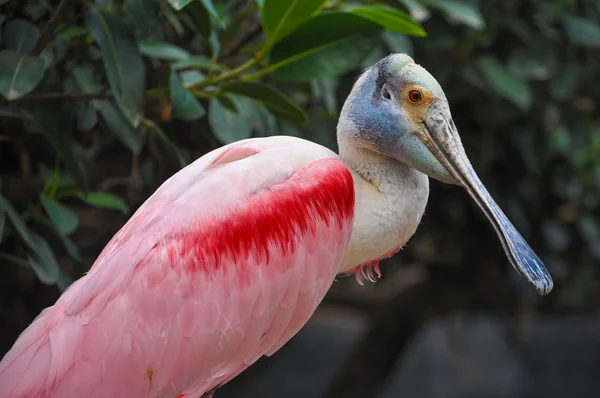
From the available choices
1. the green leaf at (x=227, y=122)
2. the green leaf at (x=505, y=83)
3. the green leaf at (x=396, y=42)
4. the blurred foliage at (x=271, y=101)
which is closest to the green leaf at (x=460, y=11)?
the blurred foliage at (x=271, y=101)

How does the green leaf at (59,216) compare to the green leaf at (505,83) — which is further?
the green leaf at (505,83)

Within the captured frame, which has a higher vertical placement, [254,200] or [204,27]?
[204,27]

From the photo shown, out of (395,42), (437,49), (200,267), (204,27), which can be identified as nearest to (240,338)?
(200,267)

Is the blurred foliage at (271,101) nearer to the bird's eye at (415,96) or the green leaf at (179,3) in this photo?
the green leaf at (179,3)

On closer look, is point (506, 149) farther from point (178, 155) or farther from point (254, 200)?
point (254, 200)

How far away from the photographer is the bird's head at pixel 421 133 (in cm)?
216

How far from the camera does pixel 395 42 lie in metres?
3.31

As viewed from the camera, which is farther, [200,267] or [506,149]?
[506,149]

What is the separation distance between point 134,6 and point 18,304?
5.51 feet

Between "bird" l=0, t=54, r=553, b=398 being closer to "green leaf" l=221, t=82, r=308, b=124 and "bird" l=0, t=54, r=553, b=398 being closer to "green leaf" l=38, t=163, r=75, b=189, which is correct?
"green leaf" l=221, t=82, r=308, b=124

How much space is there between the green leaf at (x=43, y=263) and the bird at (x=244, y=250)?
0.98 ft

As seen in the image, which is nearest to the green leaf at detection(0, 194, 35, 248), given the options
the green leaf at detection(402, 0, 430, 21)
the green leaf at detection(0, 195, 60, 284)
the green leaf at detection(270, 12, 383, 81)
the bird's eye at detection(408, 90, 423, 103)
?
the green leaf at detection(0, 195, 60, 284)

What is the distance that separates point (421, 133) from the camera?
217 centimetres

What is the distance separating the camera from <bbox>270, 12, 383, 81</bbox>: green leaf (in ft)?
8.35
